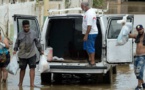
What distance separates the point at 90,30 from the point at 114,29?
719mm

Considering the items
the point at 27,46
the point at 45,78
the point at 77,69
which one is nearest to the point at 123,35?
the point at 77,69

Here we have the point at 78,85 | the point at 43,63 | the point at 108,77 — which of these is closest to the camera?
the point at 43,63

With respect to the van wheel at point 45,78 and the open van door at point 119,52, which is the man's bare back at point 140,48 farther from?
the van wheel at point 45,78

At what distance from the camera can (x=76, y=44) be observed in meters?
13.1

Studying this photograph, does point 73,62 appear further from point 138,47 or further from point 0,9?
point 0,9

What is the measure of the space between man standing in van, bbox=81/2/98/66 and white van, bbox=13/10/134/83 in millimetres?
200

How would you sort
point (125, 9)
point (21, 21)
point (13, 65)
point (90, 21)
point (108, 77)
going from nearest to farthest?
point (13, 65)
point (90, 21)
point (21, 21)
point (108, 77)
point (125, 9)

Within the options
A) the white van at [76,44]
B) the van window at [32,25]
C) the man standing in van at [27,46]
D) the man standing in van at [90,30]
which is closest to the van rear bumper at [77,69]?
the white van at [76,44]

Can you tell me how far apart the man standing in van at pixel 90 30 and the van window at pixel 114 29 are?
363mm

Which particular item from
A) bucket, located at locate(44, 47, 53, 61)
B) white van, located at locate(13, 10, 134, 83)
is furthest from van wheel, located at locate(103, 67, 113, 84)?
bucket, located at locate(44, 47, 53, 61)

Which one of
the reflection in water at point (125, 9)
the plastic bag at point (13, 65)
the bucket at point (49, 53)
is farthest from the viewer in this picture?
the reflection in water at point (125, 9)

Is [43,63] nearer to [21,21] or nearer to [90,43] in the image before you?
[90,43]

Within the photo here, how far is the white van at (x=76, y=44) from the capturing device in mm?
11562

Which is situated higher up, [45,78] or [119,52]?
[119,52]
